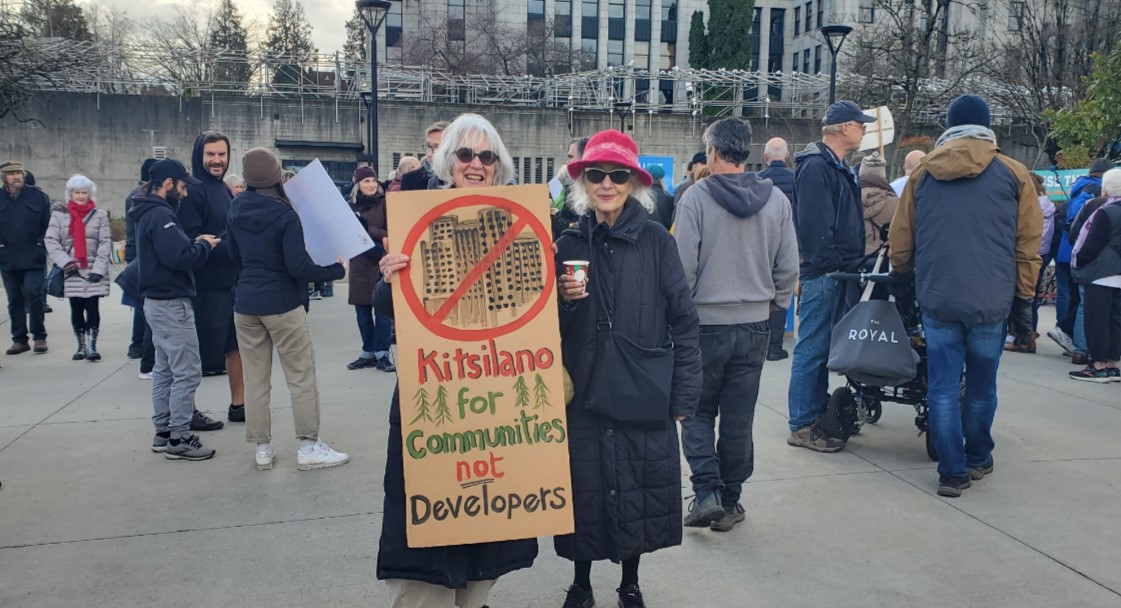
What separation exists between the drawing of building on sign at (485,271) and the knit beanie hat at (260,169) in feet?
8.74

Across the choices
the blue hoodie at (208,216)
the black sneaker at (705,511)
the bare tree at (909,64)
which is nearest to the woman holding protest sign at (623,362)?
the black sneaker at (705,511)

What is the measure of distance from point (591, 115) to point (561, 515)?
30.3 m

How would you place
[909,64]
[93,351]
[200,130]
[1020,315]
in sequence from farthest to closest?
[200,130], [909,64], [93,351], [1020,315]

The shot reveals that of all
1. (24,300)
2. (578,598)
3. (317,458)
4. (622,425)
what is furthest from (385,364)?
(622,425)

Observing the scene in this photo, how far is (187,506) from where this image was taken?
16.1 ft

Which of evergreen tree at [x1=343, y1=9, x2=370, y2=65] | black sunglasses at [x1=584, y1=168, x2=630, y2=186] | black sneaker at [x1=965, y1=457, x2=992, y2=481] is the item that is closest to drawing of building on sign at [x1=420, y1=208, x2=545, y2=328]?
black sunglasses at [x1=584, y1=168, x2=630, y2=186]

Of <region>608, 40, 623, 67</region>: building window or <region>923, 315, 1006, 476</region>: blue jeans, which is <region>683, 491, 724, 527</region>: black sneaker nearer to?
<region>923, 315, 1006, 476</region>: blue jeans

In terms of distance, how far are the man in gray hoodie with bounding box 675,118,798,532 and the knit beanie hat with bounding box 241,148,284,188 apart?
250 cm

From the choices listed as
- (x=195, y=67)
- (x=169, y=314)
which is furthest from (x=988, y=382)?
(x=195, y=67)

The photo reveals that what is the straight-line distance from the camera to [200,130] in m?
29.9

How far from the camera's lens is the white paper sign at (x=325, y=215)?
4.71 metres

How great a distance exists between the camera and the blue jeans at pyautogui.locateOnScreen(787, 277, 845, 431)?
5.82 m

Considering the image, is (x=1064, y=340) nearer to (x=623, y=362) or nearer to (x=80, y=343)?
(x=623, y=362)

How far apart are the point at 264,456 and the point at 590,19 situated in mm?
64654
